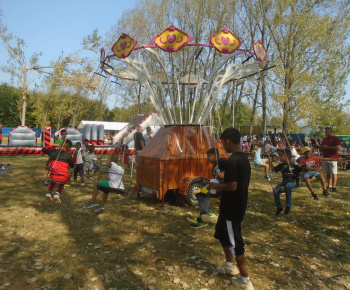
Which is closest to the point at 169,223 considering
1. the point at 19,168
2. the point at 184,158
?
the point at 184,158

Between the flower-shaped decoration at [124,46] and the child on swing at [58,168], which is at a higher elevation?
the flower-shaped decoration at [124,46]

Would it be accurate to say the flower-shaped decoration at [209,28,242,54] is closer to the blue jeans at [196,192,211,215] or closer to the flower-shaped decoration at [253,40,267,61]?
the flower-shaped decoration at [253,40,267,61]

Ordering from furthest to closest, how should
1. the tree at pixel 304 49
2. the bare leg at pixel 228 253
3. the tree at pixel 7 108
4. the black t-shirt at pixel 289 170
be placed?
the tree at pixel 7 108
the tree at pixel 304 49
the black t-shirt at pixel 289 170
the bare leg at pixel 228 253

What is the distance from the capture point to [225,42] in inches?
373

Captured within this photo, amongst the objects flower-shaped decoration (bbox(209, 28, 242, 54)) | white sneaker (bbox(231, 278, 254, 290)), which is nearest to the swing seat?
white sneaker (bbox(231, 278, 254, 290))

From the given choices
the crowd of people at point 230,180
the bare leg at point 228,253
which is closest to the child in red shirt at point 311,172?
the crowd of people at point 230,180

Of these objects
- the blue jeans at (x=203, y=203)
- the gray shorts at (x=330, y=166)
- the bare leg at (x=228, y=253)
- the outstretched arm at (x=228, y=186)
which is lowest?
the bare leg at (x=228, y=253)

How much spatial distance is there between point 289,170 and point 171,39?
497cm

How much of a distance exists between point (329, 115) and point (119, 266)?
27411mm

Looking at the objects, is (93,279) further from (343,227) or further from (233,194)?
(343,227)

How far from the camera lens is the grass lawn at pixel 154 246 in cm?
413

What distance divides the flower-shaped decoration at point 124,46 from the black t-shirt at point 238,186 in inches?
262

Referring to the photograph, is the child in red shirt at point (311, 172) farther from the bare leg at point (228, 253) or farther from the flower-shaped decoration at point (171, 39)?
the bare leg at point (228, 253)

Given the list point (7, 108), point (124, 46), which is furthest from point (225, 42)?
point (7, 108)
